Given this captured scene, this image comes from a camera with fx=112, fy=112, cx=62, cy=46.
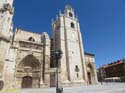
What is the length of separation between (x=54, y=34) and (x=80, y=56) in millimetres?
9131

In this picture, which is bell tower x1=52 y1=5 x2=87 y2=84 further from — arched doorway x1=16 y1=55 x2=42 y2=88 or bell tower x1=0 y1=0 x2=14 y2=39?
bell tower x1=0 y1=0 x2=14 y2=39

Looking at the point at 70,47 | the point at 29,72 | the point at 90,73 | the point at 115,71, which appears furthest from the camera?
the point at 115,71

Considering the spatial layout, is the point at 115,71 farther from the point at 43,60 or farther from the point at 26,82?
the point at 26,82

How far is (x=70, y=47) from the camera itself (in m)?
27.7

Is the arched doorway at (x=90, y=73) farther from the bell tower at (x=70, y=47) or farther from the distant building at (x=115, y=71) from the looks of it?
the distant building at (x=115, y=71)

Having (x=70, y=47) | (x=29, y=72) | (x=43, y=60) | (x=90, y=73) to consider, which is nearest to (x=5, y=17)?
(x=29, y=72)

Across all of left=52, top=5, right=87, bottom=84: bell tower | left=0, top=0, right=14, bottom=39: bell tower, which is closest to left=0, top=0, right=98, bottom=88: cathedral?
left=52, top=5, right=87, bottom=84: bell tower

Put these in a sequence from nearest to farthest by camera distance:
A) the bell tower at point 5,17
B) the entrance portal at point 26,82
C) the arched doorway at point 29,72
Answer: the bell tower at point 5,17 < the arched doorway at point 29,72 < the entrance portal at point 26,82

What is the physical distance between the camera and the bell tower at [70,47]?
2523 centimetres

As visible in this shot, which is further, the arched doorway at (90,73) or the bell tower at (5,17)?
the arched doorway at (90,73)

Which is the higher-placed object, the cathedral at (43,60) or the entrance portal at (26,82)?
the cathedral at (43,60)

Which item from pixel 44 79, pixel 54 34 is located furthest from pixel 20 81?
pixel 54 34

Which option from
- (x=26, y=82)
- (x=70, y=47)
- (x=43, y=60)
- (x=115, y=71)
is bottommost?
Result: (x=26, y=82)

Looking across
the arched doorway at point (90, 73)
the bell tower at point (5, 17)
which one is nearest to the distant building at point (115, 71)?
the arched doorway at point (90, 73)
